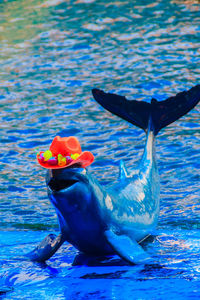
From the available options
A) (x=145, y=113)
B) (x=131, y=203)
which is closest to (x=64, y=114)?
(x=145, y=113)

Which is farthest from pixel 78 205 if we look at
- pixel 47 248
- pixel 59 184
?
pixel 47 248

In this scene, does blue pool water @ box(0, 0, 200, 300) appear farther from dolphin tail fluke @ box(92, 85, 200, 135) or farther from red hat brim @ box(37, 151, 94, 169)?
dolphin tail fluke @ box(92, 85, 200, 135)

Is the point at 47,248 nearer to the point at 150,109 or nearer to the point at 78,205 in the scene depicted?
the point at 78,205

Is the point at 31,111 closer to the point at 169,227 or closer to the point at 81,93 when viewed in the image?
the point at 81,93

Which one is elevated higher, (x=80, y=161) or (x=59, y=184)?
(x=80, y=161)

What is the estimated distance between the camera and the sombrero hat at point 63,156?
11.8ft

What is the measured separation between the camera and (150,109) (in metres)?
5.21

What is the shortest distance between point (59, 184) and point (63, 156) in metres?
0.17

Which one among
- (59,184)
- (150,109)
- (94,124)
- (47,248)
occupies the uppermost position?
(59,184)

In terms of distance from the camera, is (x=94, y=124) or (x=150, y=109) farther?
(x=94, y=124)

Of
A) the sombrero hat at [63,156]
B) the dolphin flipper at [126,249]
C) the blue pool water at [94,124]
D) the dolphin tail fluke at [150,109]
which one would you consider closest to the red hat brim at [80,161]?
the sombrero hat at [63,156]

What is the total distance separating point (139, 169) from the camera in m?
4.85

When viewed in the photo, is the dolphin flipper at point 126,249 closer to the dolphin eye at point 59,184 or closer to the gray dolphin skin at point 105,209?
the gray dolphin skin at point 105,209

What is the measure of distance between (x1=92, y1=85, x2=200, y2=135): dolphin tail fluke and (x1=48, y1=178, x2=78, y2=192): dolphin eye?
146 cm
